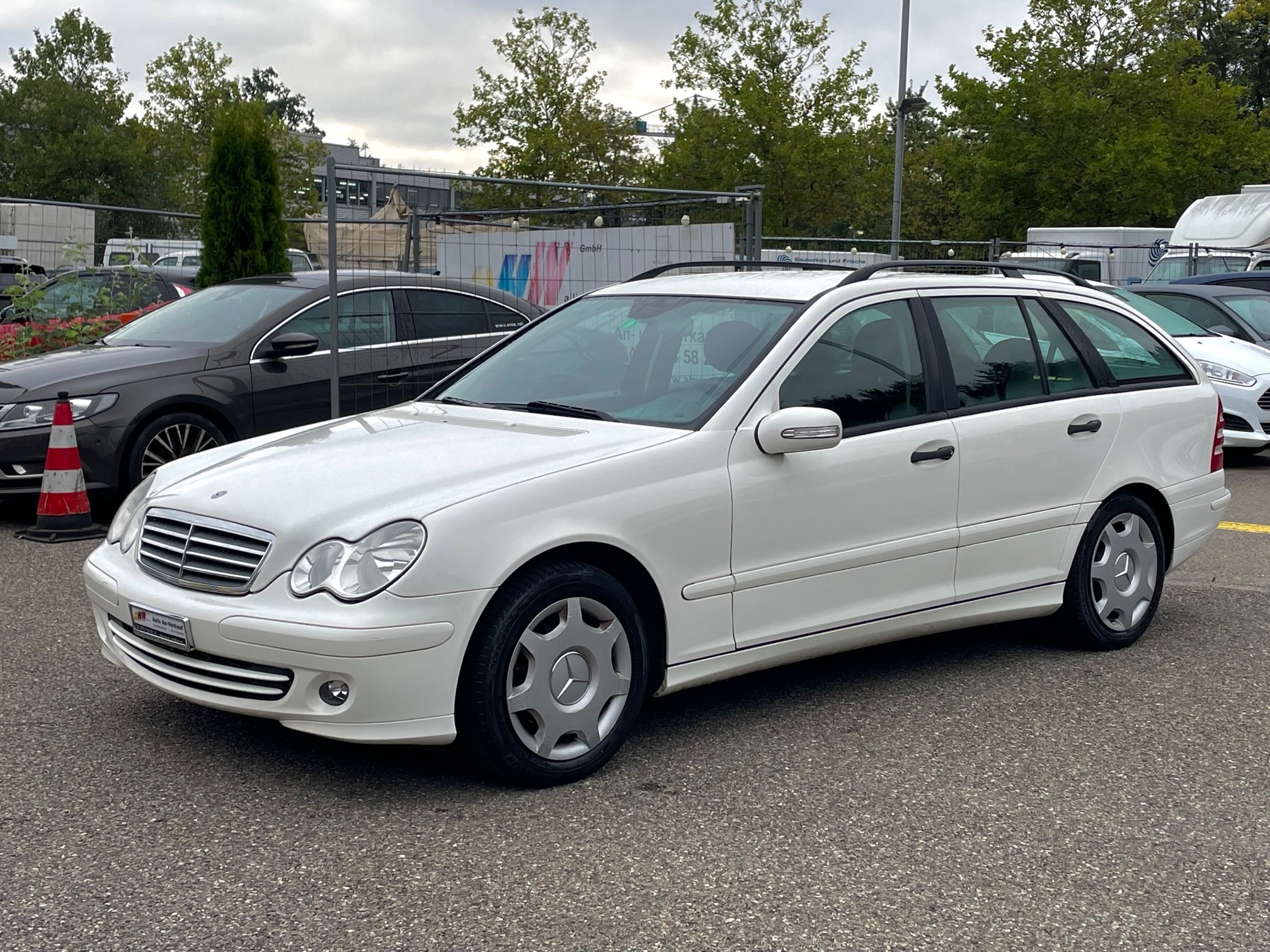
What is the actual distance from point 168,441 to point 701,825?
549 cm

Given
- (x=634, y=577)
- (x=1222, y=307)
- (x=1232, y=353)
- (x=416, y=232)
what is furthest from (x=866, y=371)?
(x=1222, y=307)

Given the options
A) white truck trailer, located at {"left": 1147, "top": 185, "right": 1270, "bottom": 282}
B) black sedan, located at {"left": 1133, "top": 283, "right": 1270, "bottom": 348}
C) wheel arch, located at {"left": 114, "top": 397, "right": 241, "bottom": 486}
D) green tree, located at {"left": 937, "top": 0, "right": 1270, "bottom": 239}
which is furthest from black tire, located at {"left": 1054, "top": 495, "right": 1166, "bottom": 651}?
green tree, located at {"left": 937, "top": 0, "right": 1270, "bottom": 239}

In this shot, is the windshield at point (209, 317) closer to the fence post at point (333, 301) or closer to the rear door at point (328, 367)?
the rear door at point (328, 367)

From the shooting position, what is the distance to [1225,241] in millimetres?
23016

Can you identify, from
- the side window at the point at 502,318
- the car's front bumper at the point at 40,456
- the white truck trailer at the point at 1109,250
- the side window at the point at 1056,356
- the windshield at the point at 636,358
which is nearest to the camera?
the windshield at the point at 636,358

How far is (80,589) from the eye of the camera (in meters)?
6.57

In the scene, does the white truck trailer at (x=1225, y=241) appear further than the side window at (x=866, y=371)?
Yes

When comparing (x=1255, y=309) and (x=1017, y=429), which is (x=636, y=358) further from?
(x=1255, y=309)

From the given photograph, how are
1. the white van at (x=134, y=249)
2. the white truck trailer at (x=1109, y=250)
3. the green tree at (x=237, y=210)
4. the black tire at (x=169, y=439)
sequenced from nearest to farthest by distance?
1. the black tire at (x=169, y=439)
2. the green tree at (x=237, y=210)
3. the white van at (x=134, y=249)
4. the white truck trailer at (x=1109, y=250)

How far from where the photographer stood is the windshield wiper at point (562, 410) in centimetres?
477

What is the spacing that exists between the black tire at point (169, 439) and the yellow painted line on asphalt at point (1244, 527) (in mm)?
6315

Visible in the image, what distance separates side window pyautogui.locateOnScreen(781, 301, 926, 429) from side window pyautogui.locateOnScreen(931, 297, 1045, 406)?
0.21 m

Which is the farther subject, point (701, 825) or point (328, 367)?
point (328, 367)

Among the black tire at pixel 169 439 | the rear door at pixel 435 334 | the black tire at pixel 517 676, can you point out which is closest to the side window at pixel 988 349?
the black tire at pixel 517 676
